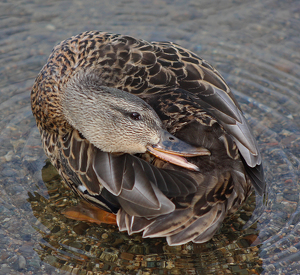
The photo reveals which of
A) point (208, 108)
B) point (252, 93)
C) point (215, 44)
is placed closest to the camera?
point (208, 108)

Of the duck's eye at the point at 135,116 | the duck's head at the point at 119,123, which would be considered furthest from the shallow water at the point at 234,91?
the duck's eye at the point at 135,116

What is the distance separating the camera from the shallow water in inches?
182

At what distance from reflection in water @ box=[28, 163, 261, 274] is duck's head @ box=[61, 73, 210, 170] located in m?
1.02

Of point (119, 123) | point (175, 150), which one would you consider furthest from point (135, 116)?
point (175, 150)

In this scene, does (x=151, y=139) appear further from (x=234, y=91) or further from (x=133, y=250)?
(x=234, y=91)

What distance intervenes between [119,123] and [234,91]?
2731mm

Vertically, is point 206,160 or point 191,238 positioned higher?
point 206,160

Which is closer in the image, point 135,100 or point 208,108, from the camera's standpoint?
point 135,100

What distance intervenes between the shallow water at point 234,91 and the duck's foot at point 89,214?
0.26 ft

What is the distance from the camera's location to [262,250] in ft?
15.4

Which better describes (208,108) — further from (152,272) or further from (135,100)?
(152,272)

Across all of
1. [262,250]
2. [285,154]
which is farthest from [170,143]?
[285,154]

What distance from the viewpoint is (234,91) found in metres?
6.68

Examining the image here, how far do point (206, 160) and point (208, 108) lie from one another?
0.65 m
